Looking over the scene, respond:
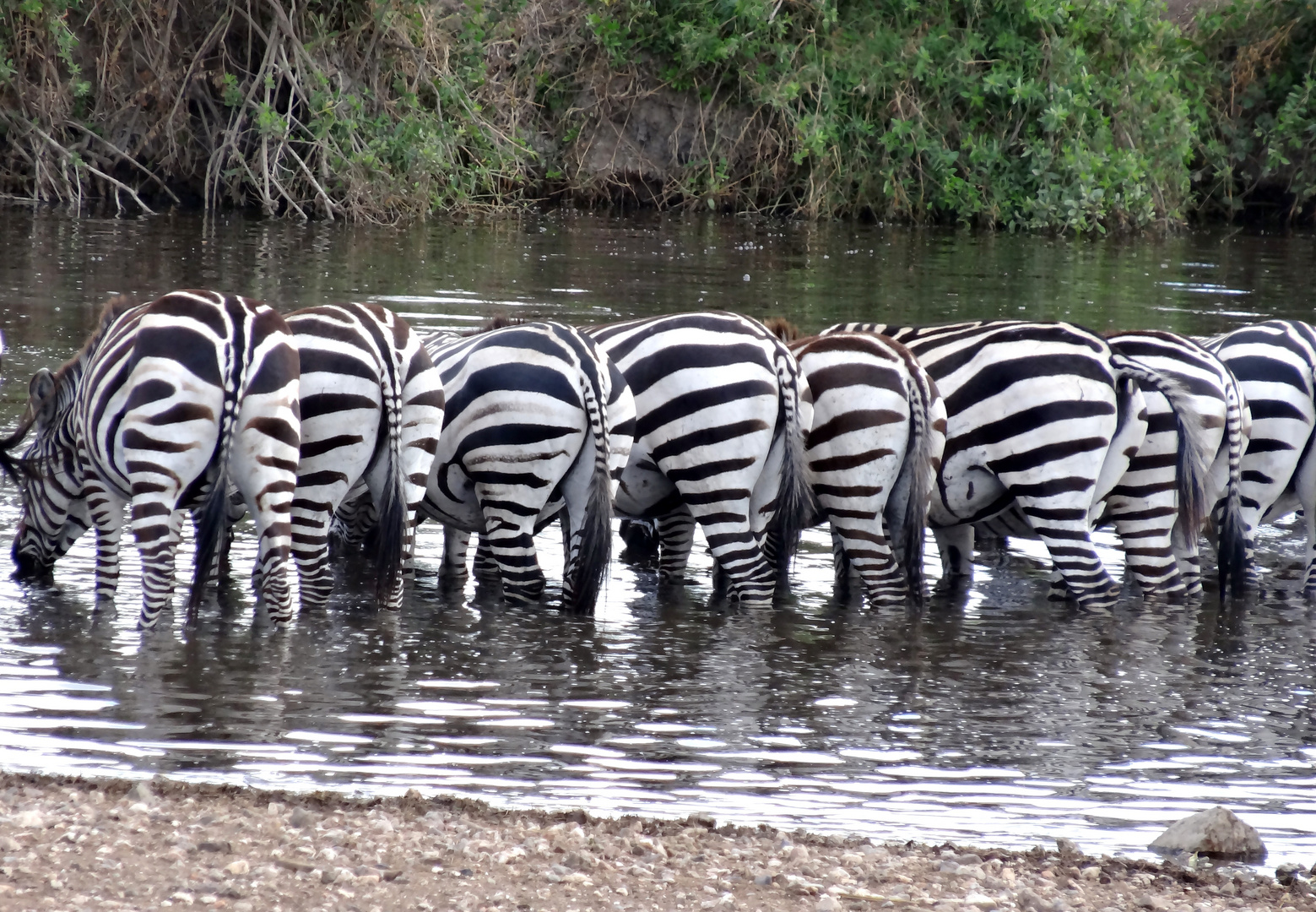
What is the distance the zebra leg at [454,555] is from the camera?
8062mm

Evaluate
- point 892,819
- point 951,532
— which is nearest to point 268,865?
point 892,819

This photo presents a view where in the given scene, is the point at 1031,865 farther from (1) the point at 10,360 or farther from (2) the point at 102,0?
(2) the point at 102,0

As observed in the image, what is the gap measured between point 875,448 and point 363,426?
2410mm

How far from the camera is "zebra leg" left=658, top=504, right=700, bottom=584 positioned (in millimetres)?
8156

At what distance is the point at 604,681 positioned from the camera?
6.40 meters

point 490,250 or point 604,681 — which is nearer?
point 604,681

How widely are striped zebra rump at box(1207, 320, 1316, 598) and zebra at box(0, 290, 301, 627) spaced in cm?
483

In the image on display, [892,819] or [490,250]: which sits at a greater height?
[490,250]

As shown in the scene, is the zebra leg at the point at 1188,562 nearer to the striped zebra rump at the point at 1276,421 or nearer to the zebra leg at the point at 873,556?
the striped zebra rump at the point at 1276,421

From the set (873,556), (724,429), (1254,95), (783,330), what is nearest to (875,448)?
(873,556)

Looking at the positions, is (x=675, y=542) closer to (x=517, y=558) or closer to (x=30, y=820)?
(x=517, y=558)

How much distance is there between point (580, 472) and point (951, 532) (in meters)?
2.27

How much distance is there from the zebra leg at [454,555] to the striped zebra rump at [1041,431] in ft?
7.82

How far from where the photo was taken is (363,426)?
6891 mm
